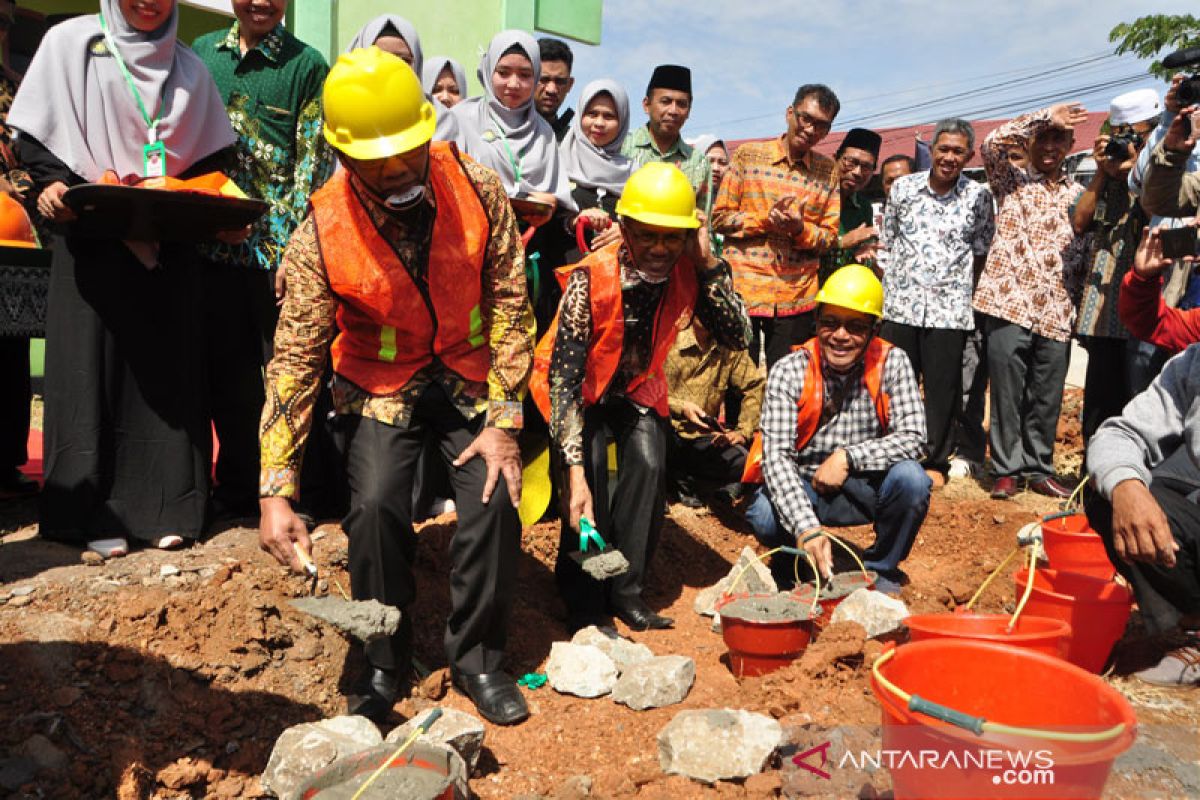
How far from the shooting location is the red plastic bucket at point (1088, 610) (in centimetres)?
335

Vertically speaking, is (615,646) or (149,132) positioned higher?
(149,132)

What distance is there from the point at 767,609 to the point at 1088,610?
114 cm

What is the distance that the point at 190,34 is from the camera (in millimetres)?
8586

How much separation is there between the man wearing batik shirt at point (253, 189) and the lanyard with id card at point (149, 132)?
0.42 meters

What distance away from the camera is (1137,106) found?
5.66 m

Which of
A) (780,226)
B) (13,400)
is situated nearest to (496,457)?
(13,400)

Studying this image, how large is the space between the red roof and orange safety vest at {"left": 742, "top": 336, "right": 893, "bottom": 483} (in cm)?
1361

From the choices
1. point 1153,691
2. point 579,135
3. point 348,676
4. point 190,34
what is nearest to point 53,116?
point 348,676

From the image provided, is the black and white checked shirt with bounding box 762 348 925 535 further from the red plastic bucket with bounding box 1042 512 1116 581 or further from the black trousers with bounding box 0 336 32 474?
the black trousers with bounding box 0 336 32 474

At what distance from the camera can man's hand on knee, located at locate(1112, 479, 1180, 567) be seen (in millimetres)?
2971

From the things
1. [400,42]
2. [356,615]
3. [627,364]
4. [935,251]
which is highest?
[400,42]

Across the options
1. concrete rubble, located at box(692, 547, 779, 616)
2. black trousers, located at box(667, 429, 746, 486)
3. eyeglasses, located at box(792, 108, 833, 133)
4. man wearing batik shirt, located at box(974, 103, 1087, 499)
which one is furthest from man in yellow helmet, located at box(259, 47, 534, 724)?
man wearing batik shirt, located at box(974, 103, 1087, 499)

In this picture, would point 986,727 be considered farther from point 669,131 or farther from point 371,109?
point 669,131

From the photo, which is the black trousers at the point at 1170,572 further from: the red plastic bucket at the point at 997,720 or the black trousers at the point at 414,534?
the black trousers at the point at 414,534
